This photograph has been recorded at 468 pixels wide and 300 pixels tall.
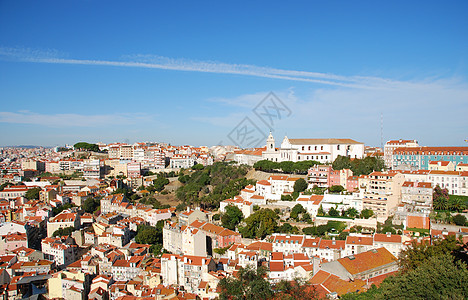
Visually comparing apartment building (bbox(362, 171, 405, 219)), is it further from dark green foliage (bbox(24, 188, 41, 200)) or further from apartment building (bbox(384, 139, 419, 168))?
dark green foliage (bbox(24, 188, 41, 200))

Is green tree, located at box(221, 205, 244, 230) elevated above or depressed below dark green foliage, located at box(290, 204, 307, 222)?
below

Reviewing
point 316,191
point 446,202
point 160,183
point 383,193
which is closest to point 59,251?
point 316,191

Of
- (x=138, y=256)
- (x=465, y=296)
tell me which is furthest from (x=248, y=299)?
(x=138, y=256)

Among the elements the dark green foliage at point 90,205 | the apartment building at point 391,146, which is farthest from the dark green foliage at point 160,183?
the apartment building at point 391,146

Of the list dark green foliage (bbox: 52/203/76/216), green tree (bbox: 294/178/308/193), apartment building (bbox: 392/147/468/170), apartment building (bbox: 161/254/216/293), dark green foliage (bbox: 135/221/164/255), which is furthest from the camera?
dark green foliage (bbox: 52/203/76/216)

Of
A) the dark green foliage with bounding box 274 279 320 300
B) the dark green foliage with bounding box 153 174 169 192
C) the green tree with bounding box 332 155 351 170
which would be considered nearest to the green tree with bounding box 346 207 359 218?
the green tree with bounding box 332 155 351 170

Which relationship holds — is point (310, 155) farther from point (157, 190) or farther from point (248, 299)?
point (248, 299)

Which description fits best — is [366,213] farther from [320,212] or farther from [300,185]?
[300,185]
